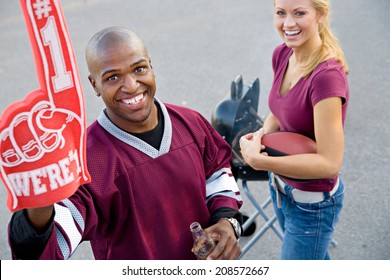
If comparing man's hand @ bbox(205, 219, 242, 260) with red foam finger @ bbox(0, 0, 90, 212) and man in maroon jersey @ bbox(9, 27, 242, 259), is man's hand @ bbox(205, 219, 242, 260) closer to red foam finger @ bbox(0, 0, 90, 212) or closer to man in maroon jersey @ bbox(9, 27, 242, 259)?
man in maroon jersey @ bbox(9, 27, 242, 259)

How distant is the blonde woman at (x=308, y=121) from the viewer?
7.31 feet

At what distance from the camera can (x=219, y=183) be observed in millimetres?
2178

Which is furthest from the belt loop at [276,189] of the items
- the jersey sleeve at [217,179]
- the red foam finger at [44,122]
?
the red foam finger at [44,122]

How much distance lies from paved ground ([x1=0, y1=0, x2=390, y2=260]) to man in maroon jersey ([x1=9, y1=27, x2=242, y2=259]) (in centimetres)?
175

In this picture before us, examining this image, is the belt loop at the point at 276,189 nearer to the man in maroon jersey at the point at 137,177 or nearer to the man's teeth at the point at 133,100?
the man in maroon jersey at the point at 137,177

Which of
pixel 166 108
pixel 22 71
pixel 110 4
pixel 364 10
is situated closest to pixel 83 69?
pixel 22 71

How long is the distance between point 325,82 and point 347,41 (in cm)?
445

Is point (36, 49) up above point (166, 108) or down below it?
above

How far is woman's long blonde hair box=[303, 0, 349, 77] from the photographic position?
2321 mm

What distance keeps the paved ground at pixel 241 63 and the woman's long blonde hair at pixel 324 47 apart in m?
1.72

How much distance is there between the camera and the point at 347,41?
6367 millimetres

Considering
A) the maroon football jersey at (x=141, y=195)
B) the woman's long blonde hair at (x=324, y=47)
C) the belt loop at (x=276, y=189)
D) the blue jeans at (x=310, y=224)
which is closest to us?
the maroon football jersey at (x=141, y=195)

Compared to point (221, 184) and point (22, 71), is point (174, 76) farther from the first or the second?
point (221, 184)

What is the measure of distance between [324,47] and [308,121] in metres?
0.34
